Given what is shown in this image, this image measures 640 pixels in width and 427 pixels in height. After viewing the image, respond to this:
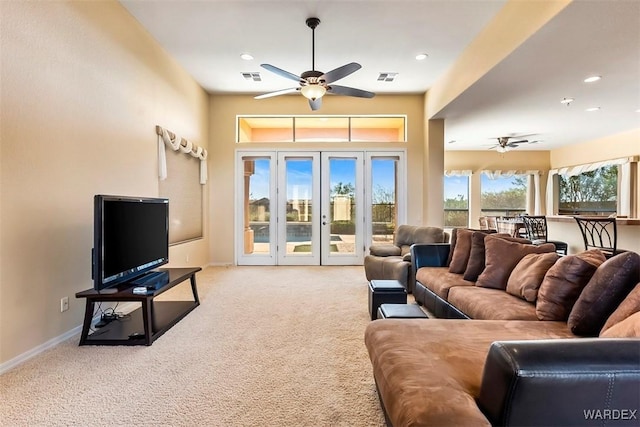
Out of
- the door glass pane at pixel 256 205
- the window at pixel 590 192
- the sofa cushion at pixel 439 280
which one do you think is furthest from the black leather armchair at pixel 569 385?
the window at pixel 590 192

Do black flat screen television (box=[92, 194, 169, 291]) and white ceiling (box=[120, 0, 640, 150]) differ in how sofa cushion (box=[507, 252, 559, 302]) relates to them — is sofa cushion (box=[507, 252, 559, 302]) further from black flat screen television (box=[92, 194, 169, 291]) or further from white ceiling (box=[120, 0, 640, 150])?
black flat screen television (box=[92, 194, 169, 291])

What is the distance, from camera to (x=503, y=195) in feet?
33.2

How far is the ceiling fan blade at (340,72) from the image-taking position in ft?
11.7

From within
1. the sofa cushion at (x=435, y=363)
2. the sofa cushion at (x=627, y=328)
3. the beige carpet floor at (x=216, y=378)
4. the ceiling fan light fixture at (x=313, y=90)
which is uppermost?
the ceiling fan light fixture at (x=313, y=90)

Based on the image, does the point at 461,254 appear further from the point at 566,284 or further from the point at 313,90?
the point at 313,90

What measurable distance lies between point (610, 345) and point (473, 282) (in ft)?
7.29

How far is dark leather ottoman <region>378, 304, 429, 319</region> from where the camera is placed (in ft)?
7.65

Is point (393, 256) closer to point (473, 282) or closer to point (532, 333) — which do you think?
point (473, 282)

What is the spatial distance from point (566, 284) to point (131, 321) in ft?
12.3

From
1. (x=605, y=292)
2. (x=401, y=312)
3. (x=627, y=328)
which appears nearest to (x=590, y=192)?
(x=605, y=292)

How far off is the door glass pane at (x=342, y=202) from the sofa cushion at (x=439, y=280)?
275 centimetres

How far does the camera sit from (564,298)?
2139 millimetres

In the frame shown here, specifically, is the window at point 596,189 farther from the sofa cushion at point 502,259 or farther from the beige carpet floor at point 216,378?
the beige carpet floor at point 216,378

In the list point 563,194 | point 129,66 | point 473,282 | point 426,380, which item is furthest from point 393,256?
point 563,194
